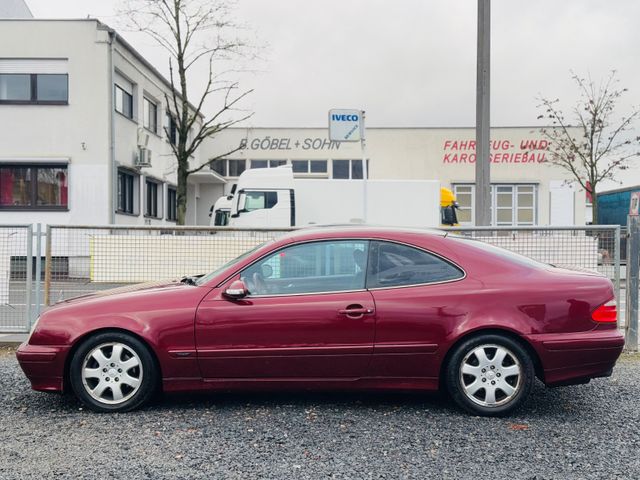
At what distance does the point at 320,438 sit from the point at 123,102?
20.2m

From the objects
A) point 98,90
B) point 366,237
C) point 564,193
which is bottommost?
point 366,237

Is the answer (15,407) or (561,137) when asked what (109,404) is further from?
(561,137)

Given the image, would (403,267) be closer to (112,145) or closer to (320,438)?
(320,438)

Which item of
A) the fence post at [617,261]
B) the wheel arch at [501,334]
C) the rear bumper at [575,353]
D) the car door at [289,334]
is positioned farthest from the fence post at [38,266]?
the fence post at [617,261]

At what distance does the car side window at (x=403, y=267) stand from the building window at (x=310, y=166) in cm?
2982

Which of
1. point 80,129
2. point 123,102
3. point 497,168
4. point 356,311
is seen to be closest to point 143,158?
point 123,102

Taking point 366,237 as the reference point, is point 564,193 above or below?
above

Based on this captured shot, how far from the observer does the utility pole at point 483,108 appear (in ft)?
33.3

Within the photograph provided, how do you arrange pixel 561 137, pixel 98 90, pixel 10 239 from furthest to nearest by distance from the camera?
pixel 561 137
pixel 98 90
pixel 10 239

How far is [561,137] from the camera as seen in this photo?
104 ft

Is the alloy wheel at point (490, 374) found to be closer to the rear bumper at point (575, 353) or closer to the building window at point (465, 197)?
the rear bumper at point (575, 353)

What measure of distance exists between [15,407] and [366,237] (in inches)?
119

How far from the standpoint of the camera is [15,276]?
8094mm

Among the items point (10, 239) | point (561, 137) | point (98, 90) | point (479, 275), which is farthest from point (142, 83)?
point (479, 275)
